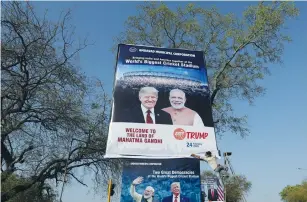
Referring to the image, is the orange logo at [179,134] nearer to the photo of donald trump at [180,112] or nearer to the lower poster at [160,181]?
the photo of donald trump at [180,112]

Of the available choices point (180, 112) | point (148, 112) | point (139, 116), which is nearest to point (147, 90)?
point (148, 112)

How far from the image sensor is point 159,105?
14.7 m

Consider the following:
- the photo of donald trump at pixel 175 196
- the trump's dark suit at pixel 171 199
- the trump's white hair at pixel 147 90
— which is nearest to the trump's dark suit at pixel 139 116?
the trump's white hair at pixel 147 90

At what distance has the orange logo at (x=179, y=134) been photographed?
46.2 ft

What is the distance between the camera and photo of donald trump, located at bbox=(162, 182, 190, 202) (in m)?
13.3

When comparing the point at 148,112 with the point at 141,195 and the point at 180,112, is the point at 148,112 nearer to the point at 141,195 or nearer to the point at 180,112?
the point at 180,112

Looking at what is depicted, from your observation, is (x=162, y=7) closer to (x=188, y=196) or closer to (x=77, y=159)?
(x=77, y=159)

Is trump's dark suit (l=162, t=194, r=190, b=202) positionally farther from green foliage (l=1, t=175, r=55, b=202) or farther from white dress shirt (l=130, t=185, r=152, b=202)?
green foliage (l=1, t=175, r=55, b=202)

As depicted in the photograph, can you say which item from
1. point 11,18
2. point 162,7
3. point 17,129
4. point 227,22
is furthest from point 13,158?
point 227,22

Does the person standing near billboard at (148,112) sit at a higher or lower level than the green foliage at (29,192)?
higher

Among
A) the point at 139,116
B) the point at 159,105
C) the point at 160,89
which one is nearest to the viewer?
the point at 139,116

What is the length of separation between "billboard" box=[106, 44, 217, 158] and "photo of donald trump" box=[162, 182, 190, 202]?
3.34ft

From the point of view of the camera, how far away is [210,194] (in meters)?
26.8

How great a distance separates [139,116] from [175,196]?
303cm
